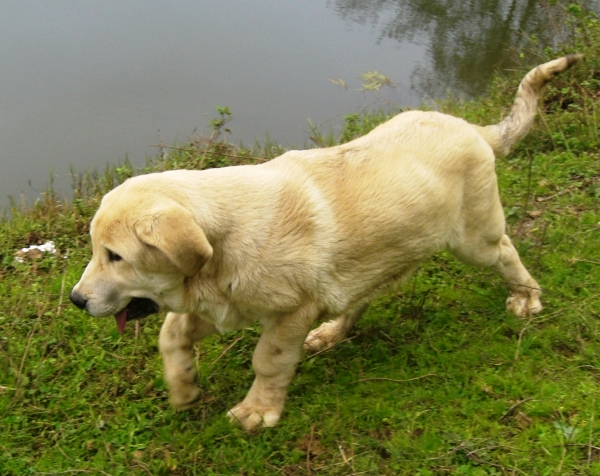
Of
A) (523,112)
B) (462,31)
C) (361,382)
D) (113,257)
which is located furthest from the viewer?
(462,31)

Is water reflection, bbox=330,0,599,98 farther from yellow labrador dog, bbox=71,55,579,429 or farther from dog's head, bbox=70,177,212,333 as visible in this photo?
dog's head, bbox=70,177,212,333

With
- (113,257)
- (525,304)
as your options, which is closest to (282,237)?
(113,257)

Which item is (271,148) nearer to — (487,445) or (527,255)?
(527,255)

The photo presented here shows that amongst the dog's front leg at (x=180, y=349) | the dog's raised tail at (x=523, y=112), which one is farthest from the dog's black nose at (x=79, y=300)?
the dog's raised tail at (x=523, y=112)

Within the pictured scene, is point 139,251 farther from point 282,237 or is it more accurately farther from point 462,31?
point 462,31

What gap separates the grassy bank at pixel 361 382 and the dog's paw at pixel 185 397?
0.21ft

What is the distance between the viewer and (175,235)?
3.15 metres

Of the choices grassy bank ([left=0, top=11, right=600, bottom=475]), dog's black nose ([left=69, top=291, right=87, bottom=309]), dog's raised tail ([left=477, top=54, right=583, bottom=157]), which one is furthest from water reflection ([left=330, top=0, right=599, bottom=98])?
dog's black nose ([left=69, top=291, right=87, bottom=309])

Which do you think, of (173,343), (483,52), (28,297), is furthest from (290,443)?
(483,52)

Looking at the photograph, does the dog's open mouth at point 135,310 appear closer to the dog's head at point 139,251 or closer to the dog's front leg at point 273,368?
the dog's head at point 139,251

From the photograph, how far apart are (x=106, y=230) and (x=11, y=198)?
3921 millimetres

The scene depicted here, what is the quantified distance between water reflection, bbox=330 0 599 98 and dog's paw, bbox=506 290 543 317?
17.0 feet

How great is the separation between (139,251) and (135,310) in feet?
1.65

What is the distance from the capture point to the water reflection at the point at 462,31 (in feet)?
33.4
